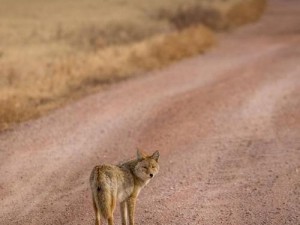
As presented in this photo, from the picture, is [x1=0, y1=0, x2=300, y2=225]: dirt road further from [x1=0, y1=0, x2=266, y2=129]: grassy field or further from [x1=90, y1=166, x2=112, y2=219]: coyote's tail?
[x1=90, y1=166, x2=112, y2=219]: coyote's tail

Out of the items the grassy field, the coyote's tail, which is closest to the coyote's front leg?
the coyote's tail

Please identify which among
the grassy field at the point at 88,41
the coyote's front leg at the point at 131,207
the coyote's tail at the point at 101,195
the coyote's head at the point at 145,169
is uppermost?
the coyote's tail at the point at 101,195

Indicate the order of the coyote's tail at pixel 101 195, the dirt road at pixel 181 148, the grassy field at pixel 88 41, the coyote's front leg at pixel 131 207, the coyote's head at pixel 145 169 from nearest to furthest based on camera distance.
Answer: the coyote's tail at pixel 101 195 → the coyote's front leg at pixel 131 207 → the coyote's head at pixel 145 169 → the dirt road at pixel 181 148 → the grassy field at pixel 88 41

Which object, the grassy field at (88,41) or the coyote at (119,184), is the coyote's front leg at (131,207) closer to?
the coyote at (119,184)

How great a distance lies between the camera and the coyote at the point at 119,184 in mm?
8062

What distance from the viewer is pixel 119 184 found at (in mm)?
8547

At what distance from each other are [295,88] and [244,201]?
8.14 m

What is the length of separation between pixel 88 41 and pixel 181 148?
12.4 metres

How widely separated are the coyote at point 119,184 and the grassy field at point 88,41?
6.13 metres

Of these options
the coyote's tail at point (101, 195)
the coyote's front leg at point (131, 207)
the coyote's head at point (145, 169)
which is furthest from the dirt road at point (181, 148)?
the coyote's tail at point (101, 195)

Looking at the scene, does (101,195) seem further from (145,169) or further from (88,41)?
(88,41)

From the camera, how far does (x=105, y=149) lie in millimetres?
13125

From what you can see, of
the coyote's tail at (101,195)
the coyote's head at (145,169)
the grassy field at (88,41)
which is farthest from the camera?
the grassy field at (88,41)

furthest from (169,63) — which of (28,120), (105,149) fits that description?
(105,149)
